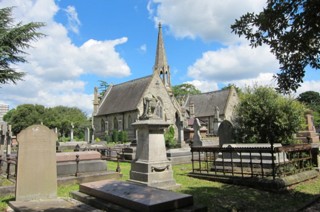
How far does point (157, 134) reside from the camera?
9508 mm

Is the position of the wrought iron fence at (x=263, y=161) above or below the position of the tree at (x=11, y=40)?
below

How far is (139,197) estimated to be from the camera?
5.62m

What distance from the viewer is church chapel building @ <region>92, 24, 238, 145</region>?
40.6m

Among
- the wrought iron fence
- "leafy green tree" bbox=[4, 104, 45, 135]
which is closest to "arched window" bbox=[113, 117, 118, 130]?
the wrought iron fence

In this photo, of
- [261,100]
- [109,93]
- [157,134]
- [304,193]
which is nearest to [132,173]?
[157,134]

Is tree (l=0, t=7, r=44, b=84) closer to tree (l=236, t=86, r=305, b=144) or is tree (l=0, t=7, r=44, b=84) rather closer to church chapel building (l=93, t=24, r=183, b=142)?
tree (l=236, t=86, r=305, b=144)

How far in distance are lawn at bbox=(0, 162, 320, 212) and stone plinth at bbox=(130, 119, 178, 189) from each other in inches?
28.0

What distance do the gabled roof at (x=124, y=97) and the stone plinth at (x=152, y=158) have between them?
97.0ft

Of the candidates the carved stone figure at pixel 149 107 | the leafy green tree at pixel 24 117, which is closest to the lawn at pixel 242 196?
the carved stone figure at pixel 149 107

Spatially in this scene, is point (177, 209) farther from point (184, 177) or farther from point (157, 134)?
point (184, 177)

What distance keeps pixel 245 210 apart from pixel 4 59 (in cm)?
1214

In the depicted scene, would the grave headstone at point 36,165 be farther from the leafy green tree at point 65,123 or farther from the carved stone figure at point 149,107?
the leafy green tree at point 65,123

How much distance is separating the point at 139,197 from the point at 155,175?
3572 mm

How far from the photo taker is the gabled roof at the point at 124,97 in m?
40.9
